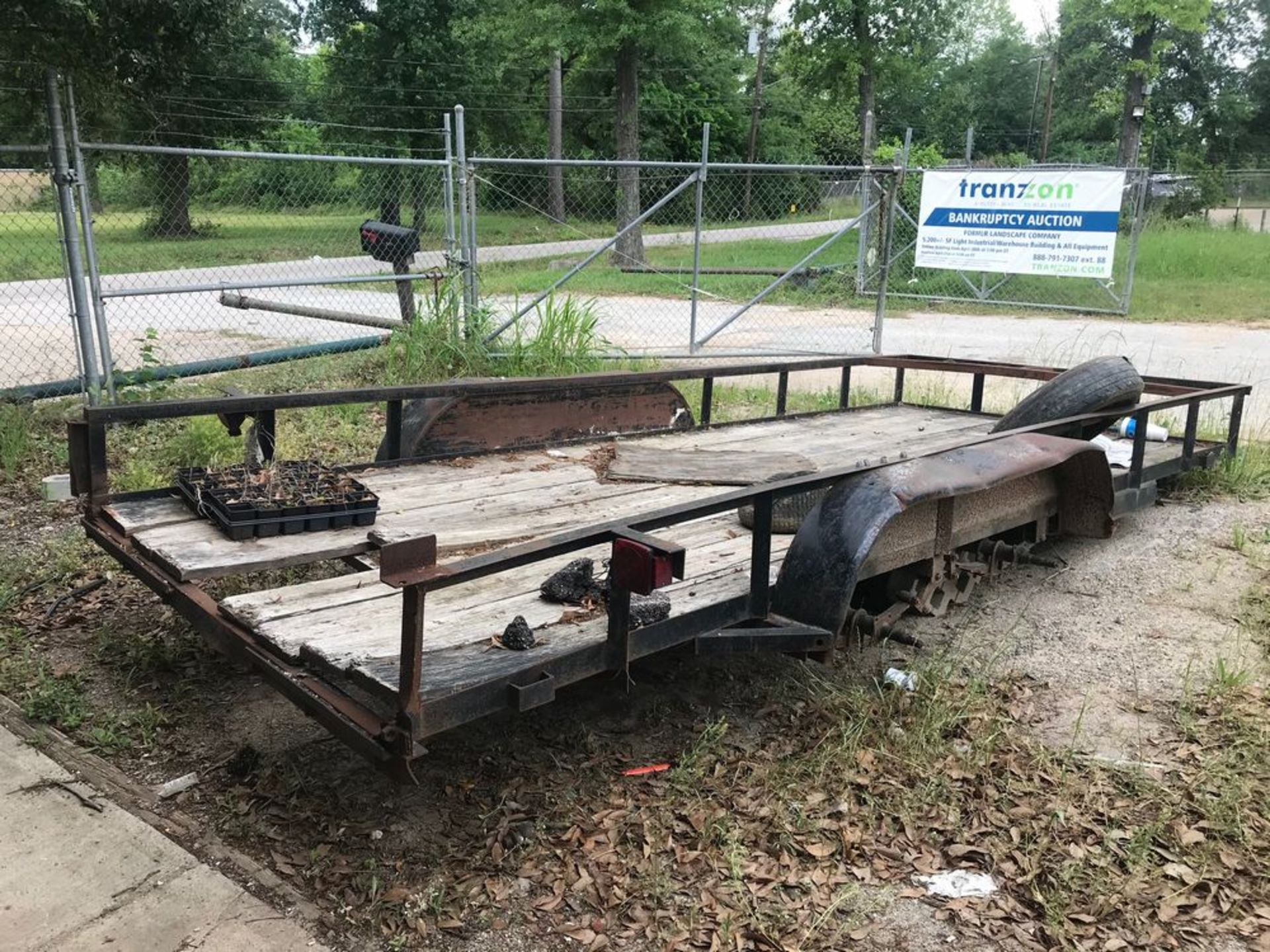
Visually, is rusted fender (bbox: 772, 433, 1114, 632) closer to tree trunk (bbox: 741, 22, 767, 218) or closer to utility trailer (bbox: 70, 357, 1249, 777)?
utility trailer (bbox: 70, 357, 1249, 777)

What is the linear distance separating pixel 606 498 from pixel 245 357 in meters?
4.62

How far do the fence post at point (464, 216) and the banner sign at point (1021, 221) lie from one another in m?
9.05

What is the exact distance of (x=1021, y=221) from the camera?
1531cm

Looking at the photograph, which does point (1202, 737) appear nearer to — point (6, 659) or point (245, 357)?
point (6, 659)

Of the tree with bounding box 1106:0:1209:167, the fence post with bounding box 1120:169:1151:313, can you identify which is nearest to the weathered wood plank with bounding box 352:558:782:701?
the fence post with bounding box 1120:169:1151:313

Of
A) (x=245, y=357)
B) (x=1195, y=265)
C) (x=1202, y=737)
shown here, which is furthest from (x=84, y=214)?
(x=1195, y=265)

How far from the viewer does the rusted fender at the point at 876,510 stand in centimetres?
338

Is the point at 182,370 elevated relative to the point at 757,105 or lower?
lower

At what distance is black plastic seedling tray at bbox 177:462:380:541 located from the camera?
3.71 metres

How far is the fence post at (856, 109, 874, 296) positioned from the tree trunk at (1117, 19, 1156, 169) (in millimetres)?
7960

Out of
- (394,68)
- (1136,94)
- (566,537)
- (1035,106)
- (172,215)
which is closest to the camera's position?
(566,537)

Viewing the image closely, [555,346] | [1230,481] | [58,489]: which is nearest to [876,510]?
[1230,481]

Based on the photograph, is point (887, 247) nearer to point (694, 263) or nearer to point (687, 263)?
point (694, 263)

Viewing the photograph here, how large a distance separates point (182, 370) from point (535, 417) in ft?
12.0
